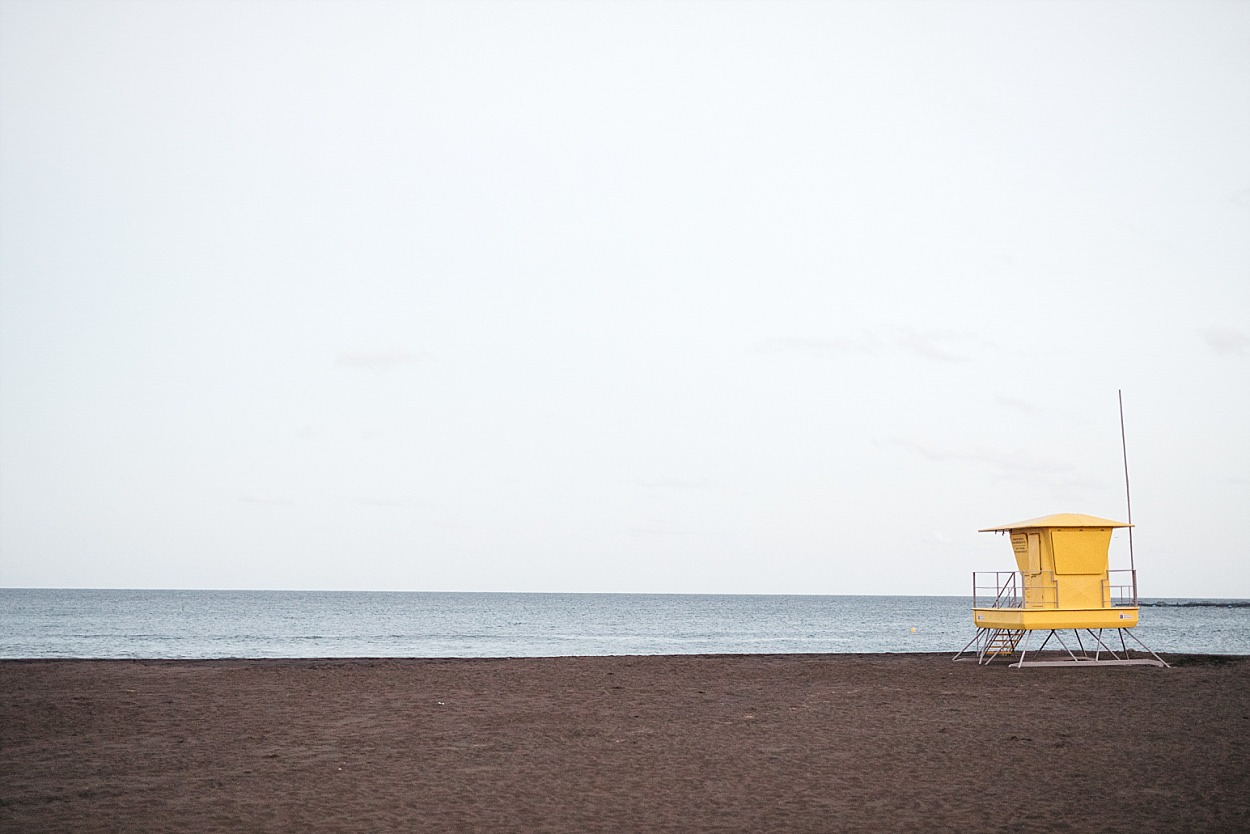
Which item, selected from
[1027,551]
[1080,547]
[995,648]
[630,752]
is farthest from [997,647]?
[630,752]

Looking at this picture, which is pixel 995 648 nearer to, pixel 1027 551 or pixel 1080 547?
pixel 1027 551

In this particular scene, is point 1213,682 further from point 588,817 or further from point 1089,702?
point 588,817

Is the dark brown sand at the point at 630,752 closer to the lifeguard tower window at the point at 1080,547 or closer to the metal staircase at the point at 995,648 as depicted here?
the lifeguard tower window at the point at 1080,547

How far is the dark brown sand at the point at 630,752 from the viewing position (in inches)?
319

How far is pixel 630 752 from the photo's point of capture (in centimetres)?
1109

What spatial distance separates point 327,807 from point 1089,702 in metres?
10.9

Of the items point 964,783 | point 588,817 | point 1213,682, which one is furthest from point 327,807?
point 1213,682

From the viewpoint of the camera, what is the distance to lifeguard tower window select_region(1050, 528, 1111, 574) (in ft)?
62.4

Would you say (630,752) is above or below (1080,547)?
below

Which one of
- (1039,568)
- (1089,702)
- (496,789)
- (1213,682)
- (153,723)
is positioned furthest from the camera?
(1039,568)

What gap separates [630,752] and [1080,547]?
11508 millimetres

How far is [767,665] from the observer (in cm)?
2148

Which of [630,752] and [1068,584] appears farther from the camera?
[1068,584]

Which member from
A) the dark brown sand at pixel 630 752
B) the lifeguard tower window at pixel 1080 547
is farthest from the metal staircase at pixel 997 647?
the dark brown sand at pixel 630 752
